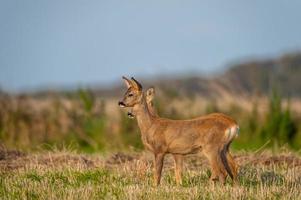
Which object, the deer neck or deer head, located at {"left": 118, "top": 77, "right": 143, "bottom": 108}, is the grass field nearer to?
the deer neck

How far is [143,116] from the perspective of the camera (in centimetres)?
1377

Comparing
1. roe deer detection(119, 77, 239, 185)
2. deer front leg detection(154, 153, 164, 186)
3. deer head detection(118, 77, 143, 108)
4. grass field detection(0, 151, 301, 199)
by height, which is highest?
deer head detection(118, 77, 143, 108)

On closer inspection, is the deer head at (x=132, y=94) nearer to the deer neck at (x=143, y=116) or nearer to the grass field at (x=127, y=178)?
the deer neck at (x=143, y=116)

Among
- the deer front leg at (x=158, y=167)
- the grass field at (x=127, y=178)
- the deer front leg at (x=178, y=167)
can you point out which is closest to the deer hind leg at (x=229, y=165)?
the grass field at (x=127, y=178)

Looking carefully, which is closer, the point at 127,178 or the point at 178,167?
the point at 127,178

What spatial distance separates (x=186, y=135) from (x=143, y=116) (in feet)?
3.06

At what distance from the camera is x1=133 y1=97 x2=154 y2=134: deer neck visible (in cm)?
1372

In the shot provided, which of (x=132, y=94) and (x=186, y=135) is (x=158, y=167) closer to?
(x=186, y=135)

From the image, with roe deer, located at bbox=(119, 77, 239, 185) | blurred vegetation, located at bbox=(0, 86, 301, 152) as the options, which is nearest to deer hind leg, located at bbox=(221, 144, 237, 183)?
roe deer, located at bbox=(119, 77, 239, 185)

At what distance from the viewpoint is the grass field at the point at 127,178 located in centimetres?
1198

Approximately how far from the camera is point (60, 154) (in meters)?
16.4

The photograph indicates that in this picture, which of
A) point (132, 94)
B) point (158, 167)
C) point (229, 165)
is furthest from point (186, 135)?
point (132, 94)

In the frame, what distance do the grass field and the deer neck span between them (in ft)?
2.36

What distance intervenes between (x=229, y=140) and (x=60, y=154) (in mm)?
4434
